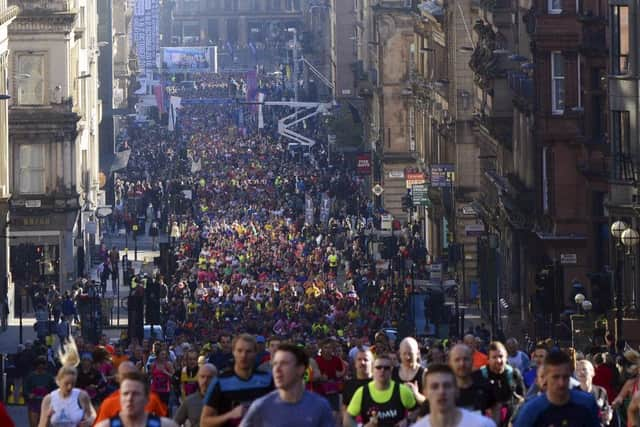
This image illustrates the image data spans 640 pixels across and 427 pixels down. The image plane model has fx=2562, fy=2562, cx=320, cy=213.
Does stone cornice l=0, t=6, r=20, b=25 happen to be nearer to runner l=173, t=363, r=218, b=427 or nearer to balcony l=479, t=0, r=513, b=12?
balcony l=479, t=0, r=513, b=12

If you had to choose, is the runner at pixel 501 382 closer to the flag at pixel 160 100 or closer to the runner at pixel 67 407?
the runner at pixel 67 407

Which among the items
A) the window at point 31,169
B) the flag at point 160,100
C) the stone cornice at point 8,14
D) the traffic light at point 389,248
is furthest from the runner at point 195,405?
the flag at point 160,100

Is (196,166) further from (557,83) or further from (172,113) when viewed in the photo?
(557,83)

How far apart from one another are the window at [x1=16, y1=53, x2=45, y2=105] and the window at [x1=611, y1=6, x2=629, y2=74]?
31.7 metres

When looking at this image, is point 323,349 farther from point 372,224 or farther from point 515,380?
point 372,224

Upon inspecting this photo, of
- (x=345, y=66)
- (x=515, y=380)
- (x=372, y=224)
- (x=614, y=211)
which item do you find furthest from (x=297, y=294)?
(x=345, y=66)

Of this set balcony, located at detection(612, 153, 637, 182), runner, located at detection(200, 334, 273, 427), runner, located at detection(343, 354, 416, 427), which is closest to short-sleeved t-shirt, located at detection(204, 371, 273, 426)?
runner, located at detection(200, 334, 273, 427)

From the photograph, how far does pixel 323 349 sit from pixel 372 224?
6124 centimetres

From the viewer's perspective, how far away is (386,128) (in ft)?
328

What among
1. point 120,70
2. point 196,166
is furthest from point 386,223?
point 120,70

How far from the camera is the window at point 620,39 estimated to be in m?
47.3

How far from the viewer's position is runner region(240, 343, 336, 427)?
15.8 metres

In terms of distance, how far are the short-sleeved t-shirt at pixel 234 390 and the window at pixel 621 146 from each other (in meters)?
29.8

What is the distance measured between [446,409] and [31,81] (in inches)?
2501
